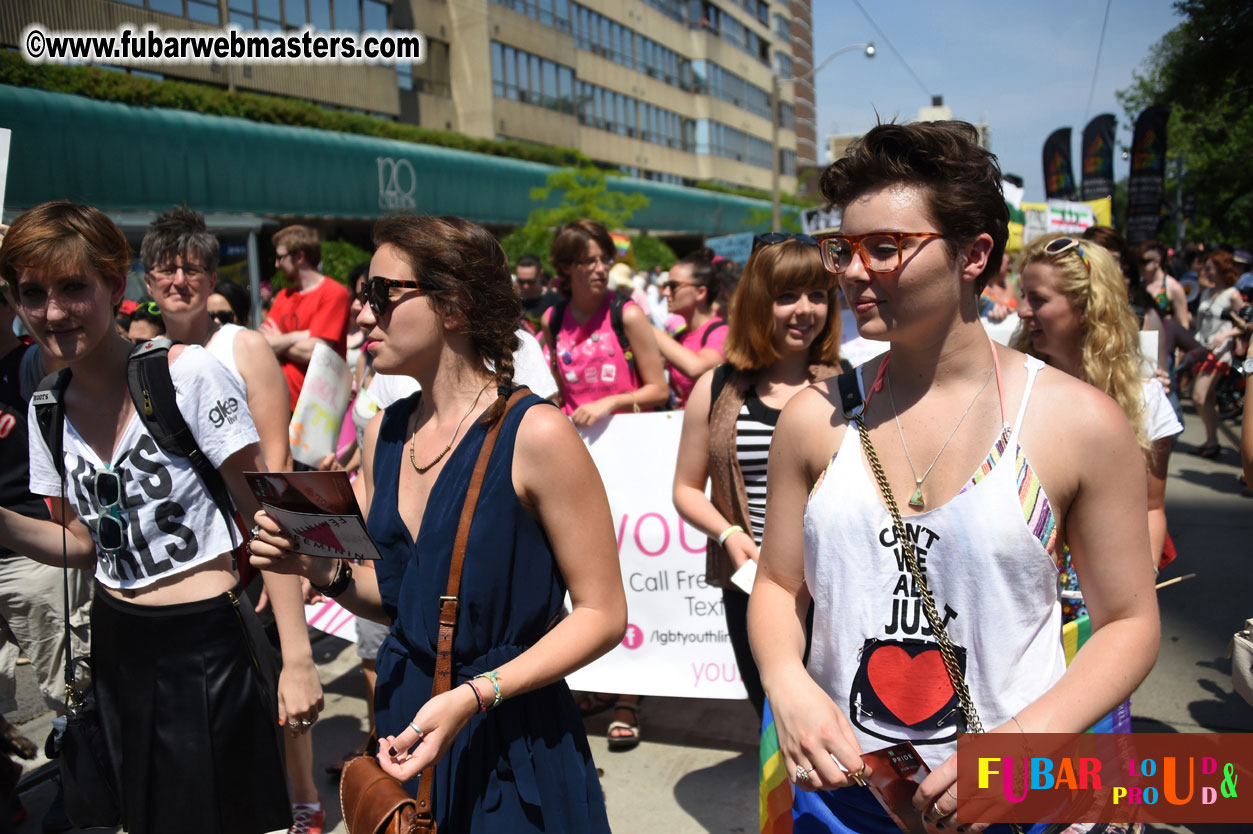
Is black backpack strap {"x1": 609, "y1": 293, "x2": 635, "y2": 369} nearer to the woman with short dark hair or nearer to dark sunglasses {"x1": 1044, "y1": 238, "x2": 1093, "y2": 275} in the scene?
dark sunglasses {"x1": 1044, "y1": 238, "x2": 1093, "y2": 275}

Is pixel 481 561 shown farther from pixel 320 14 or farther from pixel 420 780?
pixel 320 14

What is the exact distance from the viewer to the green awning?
57.6ft

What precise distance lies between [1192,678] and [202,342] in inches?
200

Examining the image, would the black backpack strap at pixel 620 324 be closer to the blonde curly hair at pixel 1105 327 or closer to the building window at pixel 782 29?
the blonde curly hair at pixel 1105 327

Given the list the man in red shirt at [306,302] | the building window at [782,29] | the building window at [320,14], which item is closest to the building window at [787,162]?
the building window at [782,29]

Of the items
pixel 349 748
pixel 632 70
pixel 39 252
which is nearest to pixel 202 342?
pixel 39 252

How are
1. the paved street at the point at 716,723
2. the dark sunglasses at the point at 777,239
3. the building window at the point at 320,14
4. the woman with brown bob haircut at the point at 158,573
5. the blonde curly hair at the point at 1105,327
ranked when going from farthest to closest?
the building window at the point at 320,14, the paved street at the point at 716,723, the dark sunglasses at the point at 777,239, the blonde curly hair at the point at 1105,327, the woman with brown bob haircut at the point at 158,573

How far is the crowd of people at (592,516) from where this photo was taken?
1640 mm

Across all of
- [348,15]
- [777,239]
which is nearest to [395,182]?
[348,15]

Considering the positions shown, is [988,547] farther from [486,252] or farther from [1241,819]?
[1241,819]

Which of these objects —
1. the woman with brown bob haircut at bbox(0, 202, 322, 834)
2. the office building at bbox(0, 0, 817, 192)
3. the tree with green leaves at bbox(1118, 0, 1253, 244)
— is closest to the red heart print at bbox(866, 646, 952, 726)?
the woman with brown bob haircut at bbox(0, 202, 322, 834)

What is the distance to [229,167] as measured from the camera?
72.5ft

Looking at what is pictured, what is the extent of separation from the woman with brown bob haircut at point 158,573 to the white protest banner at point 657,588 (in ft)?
6.67

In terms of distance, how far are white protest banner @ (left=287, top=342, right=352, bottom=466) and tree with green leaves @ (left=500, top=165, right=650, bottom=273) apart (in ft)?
74.7
